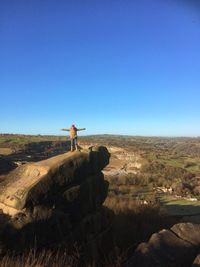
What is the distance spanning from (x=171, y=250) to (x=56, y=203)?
2.96 metres

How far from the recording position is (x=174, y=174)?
120 ft

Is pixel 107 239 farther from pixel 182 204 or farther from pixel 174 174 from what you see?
pixel 174 174

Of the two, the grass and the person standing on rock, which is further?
the person standing on rock

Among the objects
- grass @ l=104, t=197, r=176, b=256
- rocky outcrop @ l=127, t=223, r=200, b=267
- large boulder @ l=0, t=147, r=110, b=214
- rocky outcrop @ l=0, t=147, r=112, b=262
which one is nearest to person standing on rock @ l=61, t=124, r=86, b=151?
rocky outcrop @ l=0, t=147, r=112, b=262

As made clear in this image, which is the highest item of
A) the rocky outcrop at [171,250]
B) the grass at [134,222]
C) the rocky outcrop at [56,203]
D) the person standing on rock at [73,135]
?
the person standing on rock at [73,135]

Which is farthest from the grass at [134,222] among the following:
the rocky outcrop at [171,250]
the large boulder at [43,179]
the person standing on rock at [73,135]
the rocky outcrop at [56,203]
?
the person standing on rock at [73,135]

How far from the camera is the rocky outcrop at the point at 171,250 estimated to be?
639 centimetres

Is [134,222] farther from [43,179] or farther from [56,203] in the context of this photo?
[43,179]

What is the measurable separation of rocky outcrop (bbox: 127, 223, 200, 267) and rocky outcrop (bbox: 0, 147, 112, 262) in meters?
1.87

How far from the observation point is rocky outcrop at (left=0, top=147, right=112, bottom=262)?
289 inches

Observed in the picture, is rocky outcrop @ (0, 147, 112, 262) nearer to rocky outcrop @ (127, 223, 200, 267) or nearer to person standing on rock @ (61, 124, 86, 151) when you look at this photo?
person standing on rock @ (61, 124, 86, 151)

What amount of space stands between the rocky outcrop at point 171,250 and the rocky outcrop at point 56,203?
187 cm

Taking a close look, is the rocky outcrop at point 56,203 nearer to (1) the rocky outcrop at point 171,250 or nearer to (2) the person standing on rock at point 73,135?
(2) the person standing on rock at point 73,135

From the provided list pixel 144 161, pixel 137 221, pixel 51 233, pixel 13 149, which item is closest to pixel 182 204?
pixel 137 221
